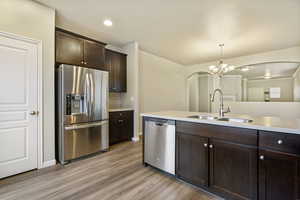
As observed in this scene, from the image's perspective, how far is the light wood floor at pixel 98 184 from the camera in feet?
5.95

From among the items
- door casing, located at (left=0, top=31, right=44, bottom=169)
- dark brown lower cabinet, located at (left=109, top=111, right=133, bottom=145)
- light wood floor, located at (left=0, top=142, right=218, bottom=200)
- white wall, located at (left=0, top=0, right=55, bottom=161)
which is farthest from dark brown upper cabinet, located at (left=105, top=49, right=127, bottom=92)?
light wood floor, located at (left=0, top=142, right=218, bottom=200)

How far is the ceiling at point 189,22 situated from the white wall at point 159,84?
2.92ft

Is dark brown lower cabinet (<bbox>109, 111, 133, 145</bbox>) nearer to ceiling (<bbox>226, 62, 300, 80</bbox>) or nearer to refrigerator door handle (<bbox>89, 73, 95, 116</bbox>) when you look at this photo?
refrigerator door handle (<bbox>89, 73, 95, 116</bbox>)

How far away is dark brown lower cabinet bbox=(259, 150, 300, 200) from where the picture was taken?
4.27ft

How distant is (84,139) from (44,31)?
6.84 feet

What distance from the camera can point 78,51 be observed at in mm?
3256

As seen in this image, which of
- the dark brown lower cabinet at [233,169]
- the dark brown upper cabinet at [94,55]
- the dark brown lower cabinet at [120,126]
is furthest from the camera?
the dark brown lower cabinet at [120,126]

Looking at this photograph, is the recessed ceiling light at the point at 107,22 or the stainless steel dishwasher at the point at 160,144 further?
the recessed ceiling light at the point at 107,22

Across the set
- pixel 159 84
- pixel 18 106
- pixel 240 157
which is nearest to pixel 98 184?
pixel 18 106

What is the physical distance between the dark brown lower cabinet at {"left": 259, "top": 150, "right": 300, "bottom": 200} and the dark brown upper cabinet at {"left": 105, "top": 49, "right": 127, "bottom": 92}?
364 centimetres

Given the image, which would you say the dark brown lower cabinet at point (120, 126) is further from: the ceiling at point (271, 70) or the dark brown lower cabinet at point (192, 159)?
the ceiling at point (271, 70)

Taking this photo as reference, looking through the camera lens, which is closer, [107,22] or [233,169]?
[233,169]

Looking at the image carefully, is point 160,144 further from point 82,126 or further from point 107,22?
point 107,22

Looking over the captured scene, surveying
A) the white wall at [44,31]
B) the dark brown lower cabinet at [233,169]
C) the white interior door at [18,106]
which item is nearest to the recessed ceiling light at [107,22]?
the white wall at [44,31]
